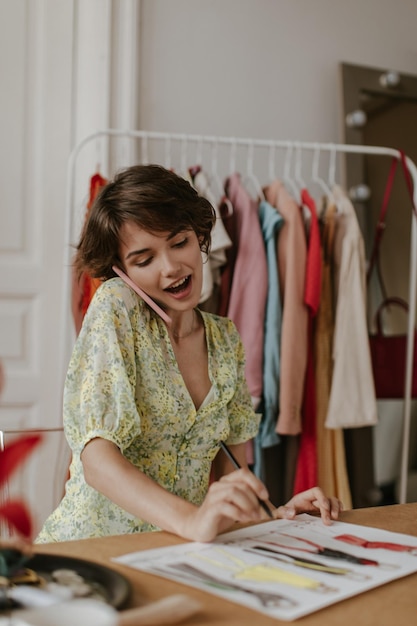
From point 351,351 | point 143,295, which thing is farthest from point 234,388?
point 351,351

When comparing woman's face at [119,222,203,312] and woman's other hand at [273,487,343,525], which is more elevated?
woman's face at [119,222,203,312]

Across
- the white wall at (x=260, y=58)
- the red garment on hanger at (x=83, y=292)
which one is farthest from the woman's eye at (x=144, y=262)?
the white wall at (x=260, y=58)

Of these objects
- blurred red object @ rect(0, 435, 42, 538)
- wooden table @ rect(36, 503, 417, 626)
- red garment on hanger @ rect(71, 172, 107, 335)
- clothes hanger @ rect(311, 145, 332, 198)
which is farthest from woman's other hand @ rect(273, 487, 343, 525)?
clothes hanger @ rect(311, 145, 332, 198)

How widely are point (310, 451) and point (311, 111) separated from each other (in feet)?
4.54

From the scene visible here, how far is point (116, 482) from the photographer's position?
1.28 m

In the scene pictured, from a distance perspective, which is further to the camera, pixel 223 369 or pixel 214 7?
pixel 214 7

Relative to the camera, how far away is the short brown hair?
5.09 ft

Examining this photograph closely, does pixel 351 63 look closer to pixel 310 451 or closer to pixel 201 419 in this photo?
pixel 310 451

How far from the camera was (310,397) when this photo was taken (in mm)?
2717

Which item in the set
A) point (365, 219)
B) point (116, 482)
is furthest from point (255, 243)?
point (116, 482)

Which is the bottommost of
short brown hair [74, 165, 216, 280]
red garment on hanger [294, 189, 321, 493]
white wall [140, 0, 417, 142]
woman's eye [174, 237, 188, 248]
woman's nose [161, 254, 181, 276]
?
red garment on hanger [294, 189, 321, 493]

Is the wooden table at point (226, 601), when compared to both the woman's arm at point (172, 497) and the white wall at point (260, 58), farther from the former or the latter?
the white wall at point (260, 58)

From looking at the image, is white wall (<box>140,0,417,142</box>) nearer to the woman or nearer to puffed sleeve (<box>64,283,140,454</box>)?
the woman

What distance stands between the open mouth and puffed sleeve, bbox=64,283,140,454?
0.10 metres
